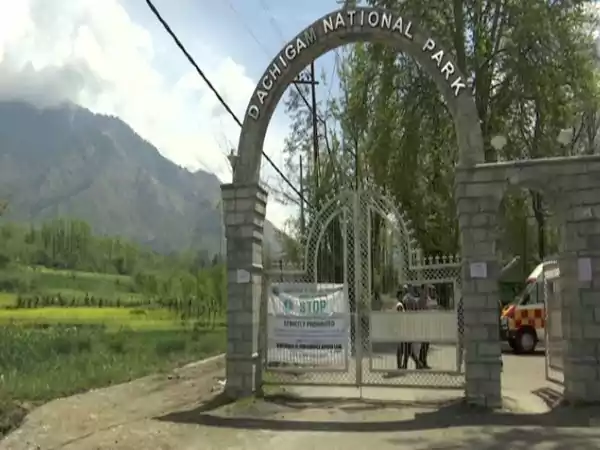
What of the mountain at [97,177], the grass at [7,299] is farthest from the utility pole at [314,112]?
the mountain at [97,177]

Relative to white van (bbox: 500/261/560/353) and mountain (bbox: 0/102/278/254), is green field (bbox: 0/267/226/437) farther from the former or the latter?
mountain (bbox: 0/102/278/254)

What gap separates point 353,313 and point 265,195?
241 centimetres

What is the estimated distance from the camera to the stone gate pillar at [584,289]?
1087 cm

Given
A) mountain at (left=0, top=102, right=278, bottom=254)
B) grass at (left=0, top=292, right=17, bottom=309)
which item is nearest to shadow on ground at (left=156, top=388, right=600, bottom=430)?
grass at (left=0, top=292, right=17, bottom=309)

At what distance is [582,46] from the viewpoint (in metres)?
22.7

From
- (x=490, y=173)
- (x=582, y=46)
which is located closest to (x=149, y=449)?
(x=490, y=173)

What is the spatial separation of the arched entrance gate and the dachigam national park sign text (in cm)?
1

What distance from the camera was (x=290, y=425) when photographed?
400 inches

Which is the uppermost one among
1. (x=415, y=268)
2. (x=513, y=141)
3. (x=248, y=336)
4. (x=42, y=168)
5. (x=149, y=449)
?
(x=42, y=168)

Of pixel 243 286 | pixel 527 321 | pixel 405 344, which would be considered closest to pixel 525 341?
pixel 527 321

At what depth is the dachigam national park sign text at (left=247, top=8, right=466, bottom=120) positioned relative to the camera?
38.0ft

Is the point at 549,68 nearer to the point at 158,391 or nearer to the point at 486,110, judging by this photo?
the point at 486,110

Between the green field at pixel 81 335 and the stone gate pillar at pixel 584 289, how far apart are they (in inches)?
305

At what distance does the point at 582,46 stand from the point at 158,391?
16.3m
